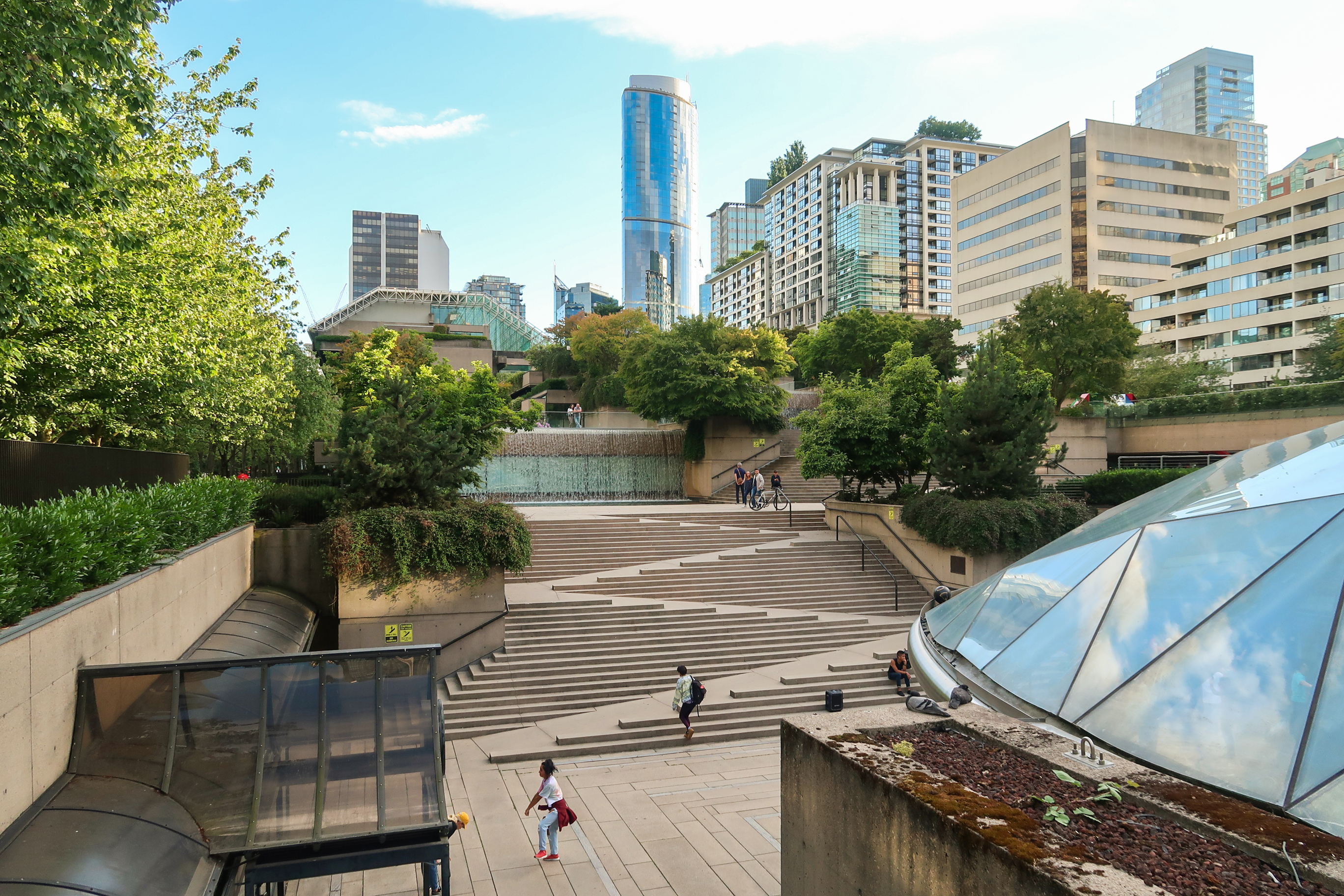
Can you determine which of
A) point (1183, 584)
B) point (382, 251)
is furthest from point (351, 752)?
point (382, 251)

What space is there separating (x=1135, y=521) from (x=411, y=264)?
204133 mm

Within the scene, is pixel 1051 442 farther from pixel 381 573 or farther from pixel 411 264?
pixel 411 264

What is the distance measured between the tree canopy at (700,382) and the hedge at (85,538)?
23989 millimetres

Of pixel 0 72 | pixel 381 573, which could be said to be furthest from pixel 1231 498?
pixel 381 573

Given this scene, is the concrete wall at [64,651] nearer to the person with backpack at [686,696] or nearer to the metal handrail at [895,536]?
the person with backpack at [686,696]

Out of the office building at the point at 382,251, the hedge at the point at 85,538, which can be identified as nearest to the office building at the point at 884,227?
the hedge at the point at 85,538

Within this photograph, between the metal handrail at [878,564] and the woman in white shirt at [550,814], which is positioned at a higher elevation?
the metal handrail at [878,564]

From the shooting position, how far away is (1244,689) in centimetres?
528

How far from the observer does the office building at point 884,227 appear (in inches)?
3932

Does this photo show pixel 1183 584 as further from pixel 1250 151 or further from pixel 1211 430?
pixel 1250 151

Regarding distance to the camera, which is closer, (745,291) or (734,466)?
(734,466)

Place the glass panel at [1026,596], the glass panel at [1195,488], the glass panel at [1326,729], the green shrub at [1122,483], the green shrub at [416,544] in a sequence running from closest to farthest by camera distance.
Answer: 1. the glass panel at [1326,729]
2. the glass panel at [1026,596]
3. the glass panel at [1195,488]
4. the green shrub at [416,544]
5. the green shrub at [1122,483]

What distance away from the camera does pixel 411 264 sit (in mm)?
194250

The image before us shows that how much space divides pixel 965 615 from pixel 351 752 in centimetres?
699
